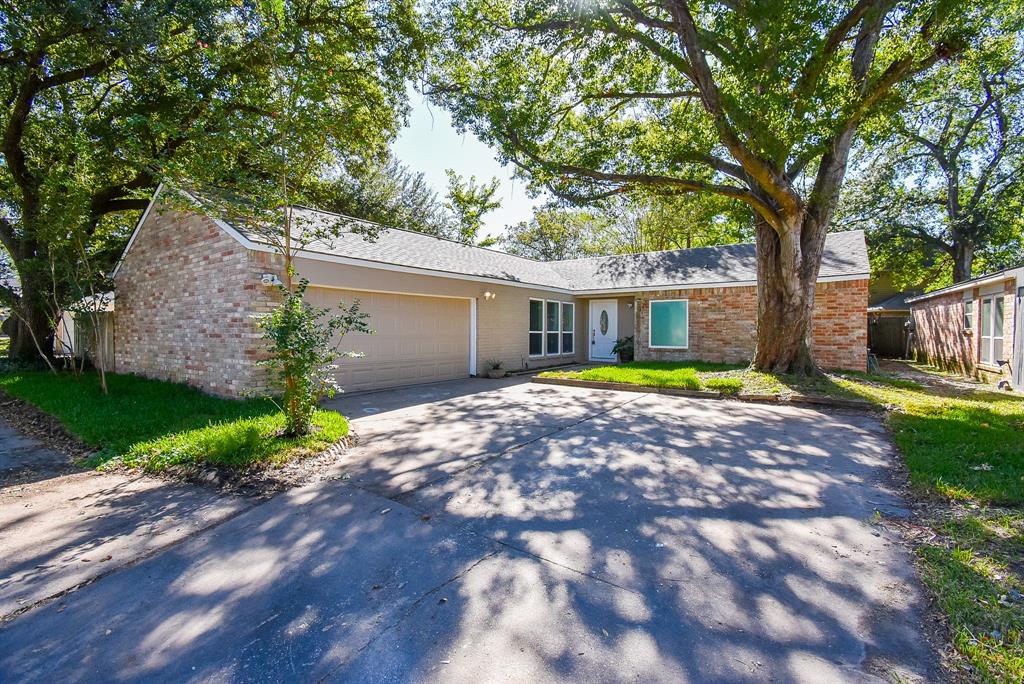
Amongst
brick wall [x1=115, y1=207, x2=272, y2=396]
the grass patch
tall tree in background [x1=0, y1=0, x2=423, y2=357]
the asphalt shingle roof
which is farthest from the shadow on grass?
brick wall [x1=115, y1=207, x2=272, y2=396]

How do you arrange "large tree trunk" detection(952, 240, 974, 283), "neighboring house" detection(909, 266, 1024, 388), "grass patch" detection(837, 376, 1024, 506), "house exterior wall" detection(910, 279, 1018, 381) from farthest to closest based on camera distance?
"large tree trunk" detection(952, 240, 974, 283) → "house exterior wall" detection(910, 279, 1018, 381) → "neighboring house" detection(909, 266, 1024, 388) → "grass patch" detection(837, 376, 1024, 506)

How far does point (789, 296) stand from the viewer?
10.1 m

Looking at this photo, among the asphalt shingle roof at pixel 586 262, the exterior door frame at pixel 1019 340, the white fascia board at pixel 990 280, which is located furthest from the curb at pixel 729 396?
the white fascia board at pixel 990 280

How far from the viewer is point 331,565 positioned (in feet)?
10.2

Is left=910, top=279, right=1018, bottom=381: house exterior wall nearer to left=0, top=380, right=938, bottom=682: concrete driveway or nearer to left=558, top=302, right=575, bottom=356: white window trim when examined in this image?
left=0, top=380, right=938, bottom=682: concrete driveway

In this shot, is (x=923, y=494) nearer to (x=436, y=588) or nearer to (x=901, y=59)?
(x=436, y=588)

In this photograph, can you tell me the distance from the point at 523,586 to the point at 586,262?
16892 mm

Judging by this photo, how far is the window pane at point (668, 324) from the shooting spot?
14086 millimetres

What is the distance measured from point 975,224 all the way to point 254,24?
25837 millimetres

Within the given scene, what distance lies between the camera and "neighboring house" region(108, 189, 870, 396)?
836 centimetres

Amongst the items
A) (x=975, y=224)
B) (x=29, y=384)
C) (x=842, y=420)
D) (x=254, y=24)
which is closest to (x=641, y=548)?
(x=842, y=420)

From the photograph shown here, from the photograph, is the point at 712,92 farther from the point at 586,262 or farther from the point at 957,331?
the point at 957,331

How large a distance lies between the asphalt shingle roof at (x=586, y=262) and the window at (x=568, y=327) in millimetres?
783

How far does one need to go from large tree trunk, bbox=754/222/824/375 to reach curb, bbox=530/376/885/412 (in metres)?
2.07
